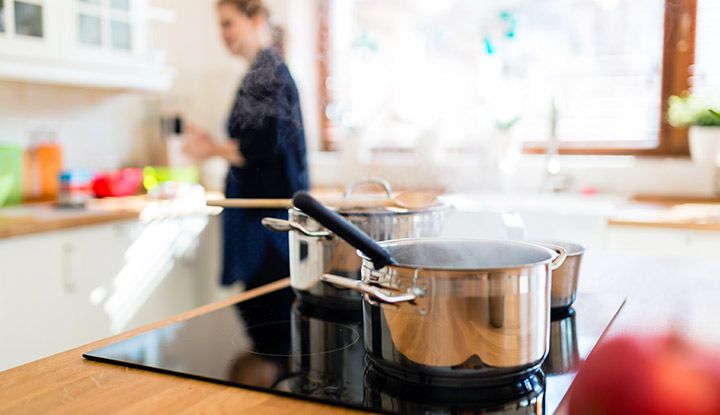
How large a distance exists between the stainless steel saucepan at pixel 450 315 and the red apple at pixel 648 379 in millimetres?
74

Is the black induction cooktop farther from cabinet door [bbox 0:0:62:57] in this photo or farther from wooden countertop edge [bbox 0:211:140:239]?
cabinet door [bbox 0:0:62:57]

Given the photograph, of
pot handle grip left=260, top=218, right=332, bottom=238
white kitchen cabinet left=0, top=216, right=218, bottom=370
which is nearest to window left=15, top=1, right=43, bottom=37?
white kitchen cabinet left=0, top=216, right=218, bottom=370

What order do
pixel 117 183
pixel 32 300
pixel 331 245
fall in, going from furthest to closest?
1. pixel 117 183
2. pixel 32 300
3. pixel 331 245

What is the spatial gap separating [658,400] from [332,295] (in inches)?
19.4

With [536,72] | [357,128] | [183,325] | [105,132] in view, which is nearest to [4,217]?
[105,132]

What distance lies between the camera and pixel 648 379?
0.82 metres

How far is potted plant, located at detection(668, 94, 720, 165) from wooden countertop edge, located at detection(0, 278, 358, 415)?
2.45 meters

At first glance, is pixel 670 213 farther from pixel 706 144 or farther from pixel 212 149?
pixel 212 149

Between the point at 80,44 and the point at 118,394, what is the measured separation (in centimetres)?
246

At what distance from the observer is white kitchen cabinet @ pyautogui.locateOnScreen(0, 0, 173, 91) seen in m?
2.66

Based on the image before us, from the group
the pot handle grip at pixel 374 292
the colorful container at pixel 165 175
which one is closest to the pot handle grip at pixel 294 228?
the pot handle grip at pixel 374 292

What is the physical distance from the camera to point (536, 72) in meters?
3.29

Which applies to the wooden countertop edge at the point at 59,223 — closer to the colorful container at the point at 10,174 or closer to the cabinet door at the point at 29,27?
the colorful container at the point at 10,174

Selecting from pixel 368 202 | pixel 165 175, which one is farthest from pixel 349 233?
pixel 165 175
